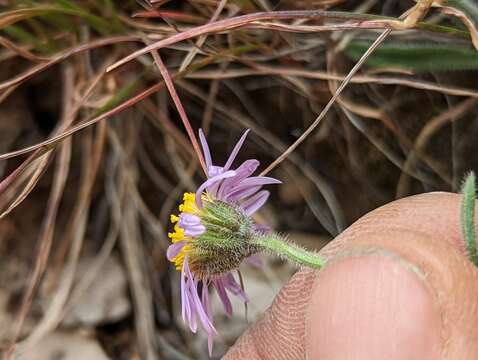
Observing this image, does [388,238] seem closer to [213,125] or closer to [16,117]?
[213,125]

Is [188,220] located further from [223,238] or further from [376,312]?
[376,312]

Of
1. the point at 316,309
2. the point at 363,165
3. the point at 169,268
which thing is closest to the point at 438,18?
the point at 363,165

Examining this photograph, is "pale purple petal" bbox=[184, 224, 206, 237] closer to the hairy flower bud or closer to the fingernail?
the hairy flower bud

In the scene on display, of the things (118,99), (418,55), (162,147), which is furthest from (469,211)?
(162,147)

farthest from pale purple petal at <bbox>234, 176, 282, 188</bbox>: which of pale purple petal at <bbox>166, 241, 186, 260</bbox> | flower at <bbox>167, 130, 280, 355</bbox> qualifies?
pale purple petal at <bbox>166, 241, 186, 260</bbox>

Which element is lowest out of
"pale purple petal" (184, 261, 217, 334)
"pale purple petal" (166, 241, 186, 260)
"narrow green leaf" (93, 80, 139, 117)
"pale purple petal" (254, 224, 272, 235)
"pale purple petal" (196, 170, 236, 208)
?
"pale purple petal" (184, 261, 217, 334)

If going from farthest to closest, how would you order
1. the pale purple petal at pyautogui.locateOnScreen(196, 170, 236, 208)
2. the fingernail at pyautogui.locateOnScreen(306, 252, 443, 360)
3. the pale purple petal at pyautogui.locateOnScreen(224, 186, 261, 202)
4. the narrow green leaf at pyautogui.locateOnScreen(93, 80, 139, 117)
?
the narrow green leaf at pyautogui.locateOnScreen(93, 80, 139, 117) → the pale purple petal at pyautogui.locateOnScreen(224, 186, 261, 202) → the pale purple petal at pyautogui.locateOnScreen(196, 170, 236, 208) → the fingernail at pyautogui.locateOnScreen(306, 252, 443, 360)

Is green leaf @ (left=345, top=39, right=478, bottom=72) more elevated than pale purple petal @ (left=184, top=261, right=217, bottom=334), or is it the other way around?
green leaf @ (left=345, top=39, right=478, bottom=72)

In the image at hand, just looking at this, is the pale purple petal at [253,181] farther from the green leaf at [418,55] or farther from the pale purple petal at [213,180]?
the green leaf at [418,55]
